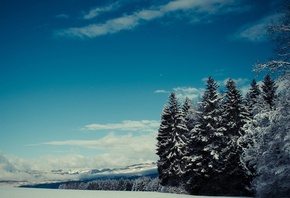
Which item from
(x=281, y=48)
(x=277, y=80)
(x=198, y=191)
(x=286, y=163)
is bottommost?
(x=198, y=191)

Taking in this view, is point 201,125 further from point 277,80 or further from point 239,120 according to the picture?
point 277,80

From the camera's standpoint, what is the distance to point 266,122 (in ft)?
65.8

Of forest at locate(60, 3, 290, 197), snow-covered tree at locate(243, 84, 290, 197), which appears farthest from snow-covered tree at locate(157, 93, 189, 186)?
snow-covered tree at locate(243, 84, 290, 197)

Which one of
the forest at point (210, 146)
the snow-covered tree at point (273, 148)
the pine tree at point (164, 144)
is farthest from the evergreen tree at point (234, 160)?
the snow-covered tree at point (273, 148)

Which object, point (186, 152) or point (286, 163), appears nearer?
point (286, 163)

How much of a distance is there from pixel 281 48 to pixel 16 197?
12.9 metres

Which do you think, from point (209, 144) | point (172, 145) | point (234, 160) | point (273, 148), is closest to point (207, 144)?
point (209, 144)

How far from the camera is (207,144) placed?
3744 centimetres

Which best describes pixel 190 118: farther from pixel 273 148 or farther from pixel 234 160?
pixel 273 148

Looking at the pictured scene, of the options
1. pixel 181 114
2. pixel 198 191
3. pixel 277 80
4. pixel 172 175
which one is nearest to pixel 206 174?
pixel 198 191

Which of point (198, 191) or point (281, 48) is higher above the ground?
point (281, 48)

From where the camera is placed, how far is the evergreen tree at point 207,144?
1409 inches

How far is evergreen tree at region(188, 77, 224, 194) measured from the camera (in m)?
35.8

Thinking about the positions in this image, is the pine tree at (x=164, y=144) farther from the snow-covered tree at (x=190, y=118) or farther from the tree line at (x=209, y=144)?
the snow-covered tree at (x=190, y=118)
